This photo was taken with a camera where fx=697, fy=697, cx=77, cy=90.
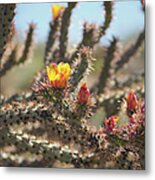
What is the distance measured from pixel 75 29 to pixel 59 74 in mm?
253

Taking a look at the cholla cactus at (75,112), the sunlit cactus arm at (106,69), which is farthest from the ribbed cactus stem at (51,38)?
the sunlit cactus arm at (106,69)

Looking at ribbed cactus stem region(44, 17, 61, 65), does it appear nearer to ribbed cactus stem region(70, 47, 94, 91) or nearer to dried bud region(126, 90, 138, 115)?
ribbed cactus stem region(70, 47, 94, 91)

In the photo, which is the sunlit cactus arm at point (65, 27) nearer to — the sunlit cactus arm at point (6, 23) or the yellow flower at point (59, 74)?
the yellow flower at point (59, 74)

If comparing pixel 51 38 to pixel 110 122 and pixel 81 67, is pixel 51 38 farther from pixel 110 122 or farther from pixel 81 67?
pixel 110 122

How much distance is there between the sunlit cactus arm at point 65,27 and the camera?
12.1ft

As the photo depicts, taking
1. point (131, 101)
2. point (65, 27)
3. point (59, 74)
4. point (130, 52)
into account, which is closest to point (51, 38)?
point (65, 27)

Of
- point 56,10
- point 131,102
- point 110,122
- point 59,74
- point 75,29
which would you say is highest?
point 56,10

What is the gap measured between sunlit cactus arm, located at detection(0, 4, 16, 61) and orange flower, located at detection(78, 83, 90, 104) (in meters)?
0.48

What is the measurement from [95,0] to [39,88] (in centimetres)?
55

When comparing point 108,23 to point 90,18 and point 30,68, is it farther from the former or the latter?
point 30,68

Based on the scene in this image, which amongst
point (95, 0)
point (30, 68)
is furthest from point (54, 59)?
point (95, 0)

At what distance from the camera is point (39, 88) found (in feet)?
12.0

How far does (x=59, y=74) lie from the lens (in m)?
3.63

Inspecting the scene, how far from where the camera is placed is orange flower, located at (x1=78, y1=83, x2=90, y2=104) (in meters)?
3.60
